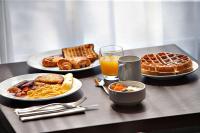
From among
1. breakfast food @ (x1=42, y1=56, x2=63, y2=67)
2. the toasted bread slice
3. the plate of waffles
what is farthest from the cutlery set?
breakfast food @ (x1=42, y1=56, x2=63, y2=67)

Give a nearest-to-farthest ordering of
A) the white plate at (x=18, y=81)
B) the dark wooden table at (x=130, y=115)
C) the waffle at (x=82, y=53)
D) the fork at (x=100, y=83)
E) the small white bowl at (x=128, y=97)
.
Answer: the dark wooden table at (x=130, y=115), the small white bowl at (x=128, y=97), the white plate at (x=18, y=81), the fork at (x=100, y=83), the waffle at (x=82, y=53)

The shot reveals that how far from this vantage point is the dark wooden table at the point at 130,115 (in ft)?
5.79

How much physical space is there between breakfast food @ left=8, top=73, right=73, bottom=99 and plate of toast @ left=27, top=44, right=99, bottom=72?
0.14 meters

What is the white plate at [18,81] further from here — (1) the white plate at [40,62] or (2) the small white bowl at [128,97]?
(2) the small white bowl at [128,97]

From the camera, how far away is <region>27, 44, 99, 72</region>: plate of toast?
7.64ft

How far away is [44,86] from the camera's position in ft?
6.83

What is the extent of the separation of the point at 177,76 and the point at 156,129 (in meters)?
0.39

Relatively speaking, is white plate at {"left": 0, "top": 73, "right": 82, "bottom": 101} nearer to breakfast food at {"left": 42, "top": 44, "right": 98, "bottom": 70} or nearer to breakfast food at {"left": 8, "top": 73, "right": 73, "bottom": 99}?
breakfast food at {"left": 8, "top": 73, "right": 73, "bottom": 99}

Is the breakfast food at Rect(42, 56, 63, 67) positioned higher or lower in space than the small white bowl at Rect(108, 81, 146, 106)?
higher

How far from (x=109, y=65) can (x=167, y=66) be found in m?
0.24

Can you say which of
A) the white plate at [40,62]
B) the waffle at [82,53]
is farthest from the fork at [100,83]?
the waffle at [82,53]

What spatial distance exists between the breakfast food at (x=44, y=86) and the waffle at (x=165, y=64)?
33 cm

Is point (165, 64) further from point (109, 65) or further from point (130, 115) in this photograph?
point (130, 115)

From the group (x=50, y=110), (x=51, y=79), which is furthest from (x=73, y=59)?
(x=50, y=110)
